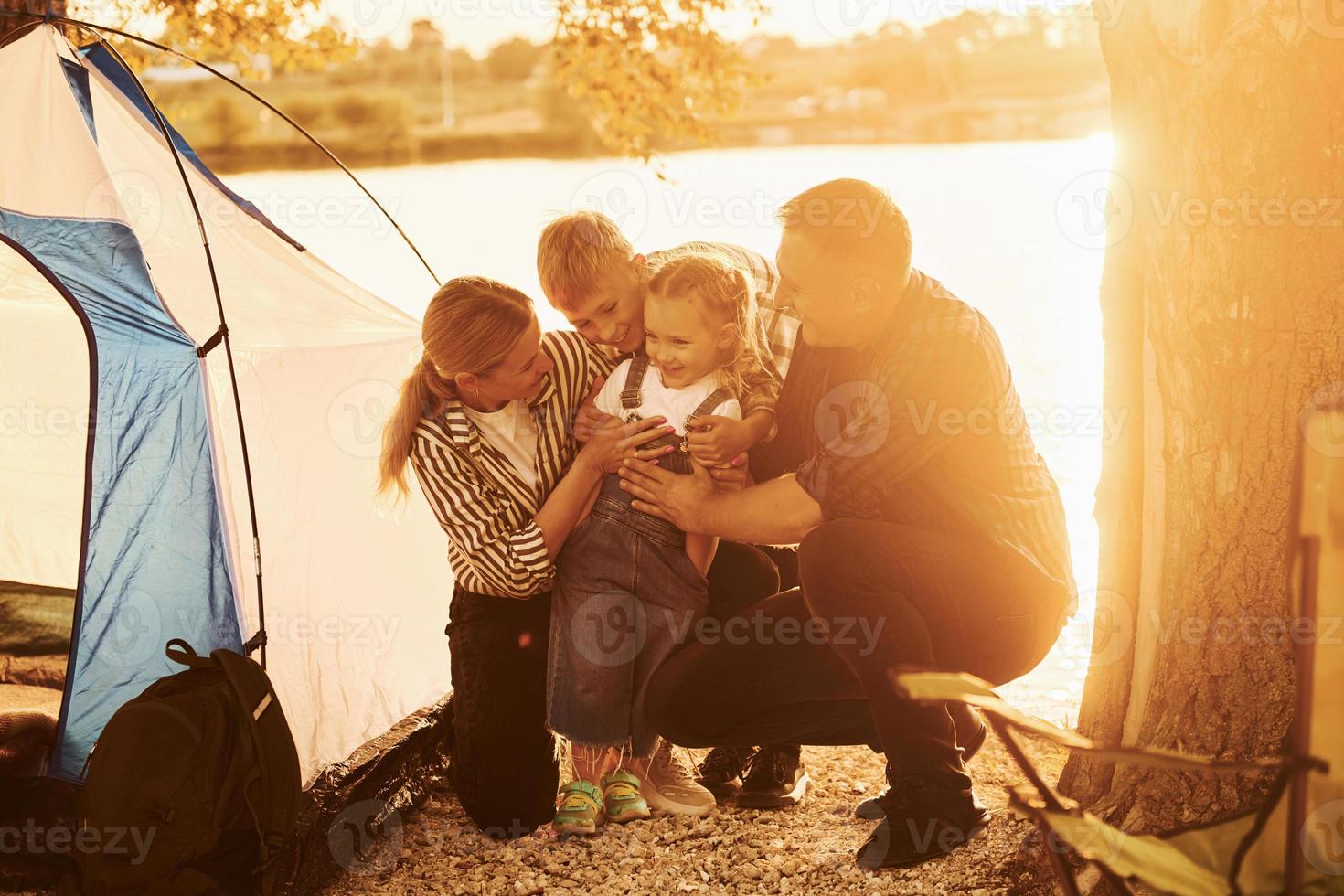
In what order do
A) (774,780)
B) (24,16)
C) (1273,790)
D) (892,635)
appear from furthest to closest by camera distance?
(24,16) < (774,780) < (892,635) < (1273,790)

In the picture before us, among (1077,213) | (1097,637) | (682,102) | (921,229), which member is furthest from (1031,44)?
(1097,637)

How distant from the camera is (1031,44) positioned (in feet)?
121

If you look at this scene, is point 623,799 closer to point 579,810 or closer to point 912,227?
point 579,810

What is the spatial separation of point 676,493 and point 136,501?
1254mm

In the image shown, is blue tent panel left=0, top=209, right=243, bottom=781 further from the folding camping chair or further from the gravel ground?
the folding camping chair

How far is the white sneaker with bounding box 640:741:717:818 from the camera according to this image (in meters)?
2.85

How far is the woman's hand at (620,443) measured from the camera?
2633 mm

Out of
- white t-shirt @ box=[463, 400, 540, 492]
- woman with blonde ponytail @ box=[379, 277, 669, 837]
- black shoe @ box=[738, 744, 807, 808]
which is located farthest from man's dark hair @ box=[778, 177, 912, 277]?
black shoe @ box=[738, 744, 807, 808]

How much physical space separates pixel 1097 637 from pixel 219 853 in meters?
1.90

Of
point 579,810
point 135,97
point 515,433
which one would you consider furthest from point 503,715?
point 135,97

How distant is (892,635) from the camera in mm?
2359

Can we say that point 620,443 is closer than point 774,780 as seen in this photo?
Yes

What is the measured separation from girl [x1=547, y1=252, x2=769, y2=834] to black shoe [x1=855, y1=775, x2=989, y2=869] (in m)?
0.61

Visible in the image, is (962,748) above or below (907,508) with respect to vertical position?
below
